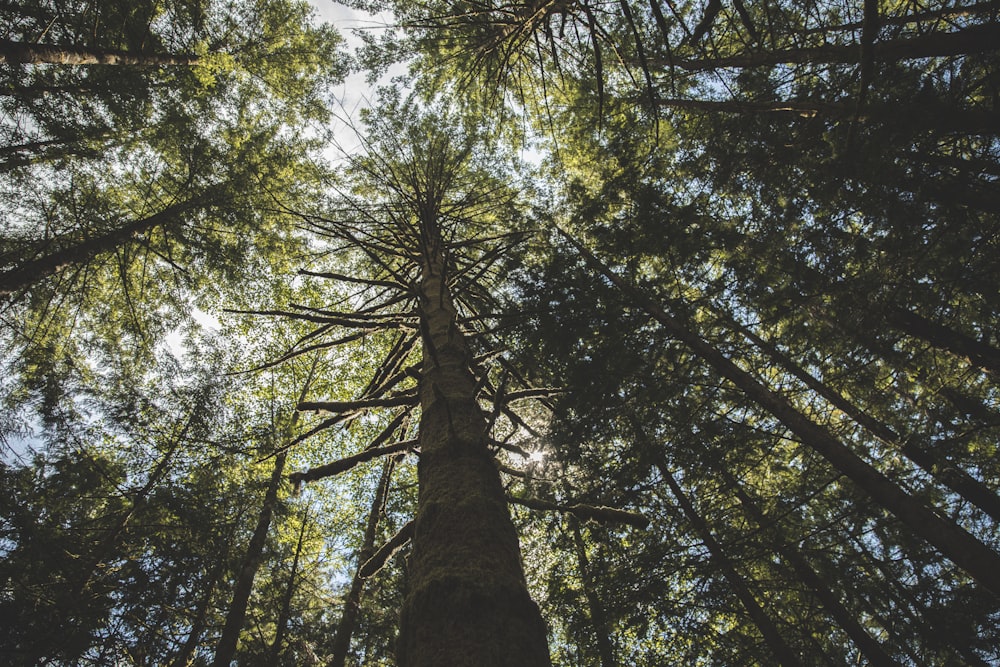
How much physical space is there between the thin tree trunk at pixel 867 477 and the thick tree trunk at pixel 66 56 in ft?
21.4

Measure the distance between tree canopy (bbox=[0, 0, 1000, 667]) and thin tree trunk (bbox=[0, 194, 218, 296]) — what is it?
2.8 inches

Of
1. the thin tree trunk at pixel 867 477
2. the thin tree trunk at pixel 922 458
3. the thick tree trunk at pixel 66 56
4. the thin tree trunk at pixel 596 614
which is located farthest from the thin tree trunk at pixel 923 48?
the thick tree trunk at pixel 66 56

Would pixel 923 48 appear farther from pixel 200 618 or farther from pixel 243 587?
pixel 243 587

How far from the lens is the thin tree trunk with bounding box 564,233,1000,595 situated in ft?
8.24

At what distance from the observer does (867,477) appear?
310cm

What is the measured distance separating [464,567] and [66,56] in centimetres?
774

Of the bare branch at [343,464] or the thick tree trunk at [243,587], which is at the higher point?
the thick tree trunk at [243,587]

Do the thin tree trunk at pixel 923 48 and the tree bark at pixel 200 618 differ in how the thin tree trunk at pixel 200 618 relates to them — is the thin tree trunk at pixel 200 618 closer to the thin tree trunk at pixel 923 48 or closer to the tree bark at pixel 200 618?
the tree bark at pixel 200 618

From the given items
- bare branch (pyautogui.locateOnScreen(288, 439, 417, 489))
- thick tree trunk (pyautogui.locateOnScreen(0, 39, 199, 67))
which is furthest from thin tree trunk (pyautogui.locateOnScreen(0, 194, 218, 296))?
bare branch (pyautogui.locateOnScreen(288, 439, 417, 489))

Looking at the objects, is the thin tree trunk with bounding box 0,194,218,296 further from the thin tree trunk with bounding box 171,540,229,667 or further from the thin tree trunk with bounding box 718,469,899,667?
the thin tree trunk with bounding box 718,469,899,667

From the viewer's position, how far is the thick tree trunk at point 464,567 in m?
1.34

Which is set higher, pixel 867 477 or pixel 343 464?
pixel 343 464

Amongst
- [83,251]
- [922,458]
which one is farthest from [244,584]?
[922,458]

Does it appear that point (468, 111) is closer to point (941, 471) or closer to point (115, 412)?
point (115, 412)
